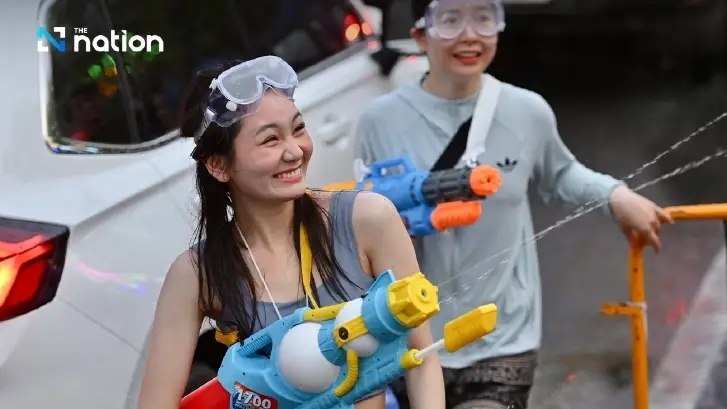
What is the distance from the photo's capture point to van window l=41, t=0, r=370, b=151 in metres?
3.13

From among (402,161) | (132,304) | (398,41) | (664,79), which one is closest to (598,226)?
(398,41)

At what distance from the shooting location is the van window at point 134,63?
10.3ft

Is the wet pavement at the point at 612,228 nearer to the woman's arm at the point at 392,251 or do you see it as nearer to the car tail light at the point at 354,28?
the car tail light at the point at 354,28

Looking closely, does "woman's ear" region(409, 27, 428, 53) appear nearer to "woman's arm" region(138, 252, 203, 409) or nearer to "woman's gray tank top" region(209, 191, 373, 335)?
"woman's gray tank top" region(209, 191, 373, 335)

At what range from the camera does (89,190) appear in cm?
306

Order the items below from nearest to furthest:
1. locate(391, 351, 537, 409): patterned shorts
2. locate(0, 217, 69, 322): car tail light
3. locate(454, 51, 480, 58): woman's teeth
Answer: locate(0, 217, 69, 322): car tail light → locate(391, 351, 537, 409): patterned shorts → locate(454, 51, 480, 58): woman's teeth

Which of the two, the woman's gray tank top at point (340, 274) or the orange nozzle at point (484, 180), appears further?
the orange nozzle at point (484, 180)

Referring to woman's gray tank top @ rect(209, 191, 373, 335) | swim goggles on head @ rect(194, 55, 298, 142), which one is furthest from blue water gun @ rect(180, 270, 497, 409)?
swim goggles on head @ rect(194, 55, 298, 142)

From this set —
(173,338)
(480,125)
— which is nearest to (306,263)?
(173,338)

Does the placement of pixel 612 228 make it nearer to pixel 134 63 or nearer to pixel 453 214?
pixel 453 214

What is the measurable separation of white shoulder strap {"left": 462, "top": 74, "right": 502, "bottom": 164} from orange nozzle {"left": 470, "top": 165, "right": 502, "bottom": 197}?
0.84ft

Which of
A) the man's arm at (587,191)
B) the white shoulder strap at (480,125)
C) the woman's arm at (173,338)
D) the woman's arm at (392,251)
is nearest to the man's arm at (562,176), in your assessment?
the man's arm at (587,191)

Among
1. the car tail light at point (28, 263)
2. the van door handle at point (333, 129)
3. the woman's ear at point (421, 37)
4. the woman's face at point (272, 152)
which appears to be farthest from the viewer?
the van door handle at point (333, 129)

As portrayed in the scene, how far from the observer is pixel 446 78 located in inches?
140
